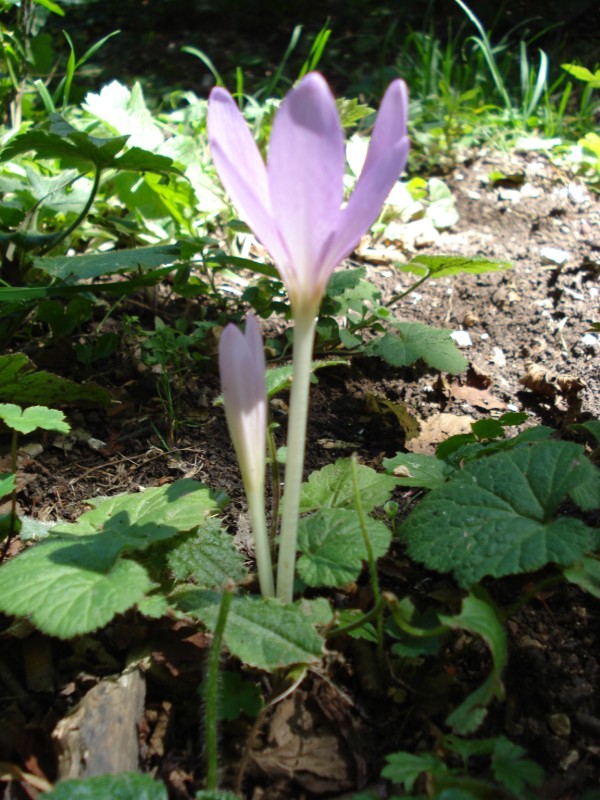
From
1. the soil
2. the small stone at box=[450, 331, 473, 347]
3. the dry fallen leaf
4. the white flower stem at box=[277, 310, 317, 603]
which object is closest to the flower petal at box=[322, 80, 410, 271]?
the white flower stem at box=[277, 310, 317, 603]

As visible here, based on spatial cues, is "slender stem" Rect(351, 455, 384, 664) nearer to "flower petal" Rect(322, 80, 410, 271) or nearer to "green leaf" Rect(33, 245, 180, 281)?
"flower petal" Rect(322, 80, 410, 271)

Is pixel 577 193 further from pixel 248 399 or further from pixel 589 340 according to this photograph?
pixel 248 399

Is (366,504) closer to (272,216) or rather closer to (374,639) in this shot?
(374,639)

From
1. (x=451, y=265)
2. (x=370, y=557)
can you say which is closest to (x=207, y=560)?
(x=370, y=557)

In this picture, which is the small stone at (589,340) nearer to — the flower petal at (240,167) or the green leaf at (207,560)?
the green leaf at (207,560)

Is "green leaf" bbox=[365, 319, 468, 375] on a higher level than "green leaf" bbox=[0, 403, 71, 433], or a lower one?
lower

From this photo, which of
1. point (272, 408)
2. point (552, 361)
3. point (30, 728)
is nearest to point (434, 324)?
point (552, 361)

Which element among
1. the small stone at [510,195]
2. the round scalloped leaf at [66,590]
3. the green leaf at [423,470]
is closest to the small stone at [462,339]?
the green leaf at [423,470]
